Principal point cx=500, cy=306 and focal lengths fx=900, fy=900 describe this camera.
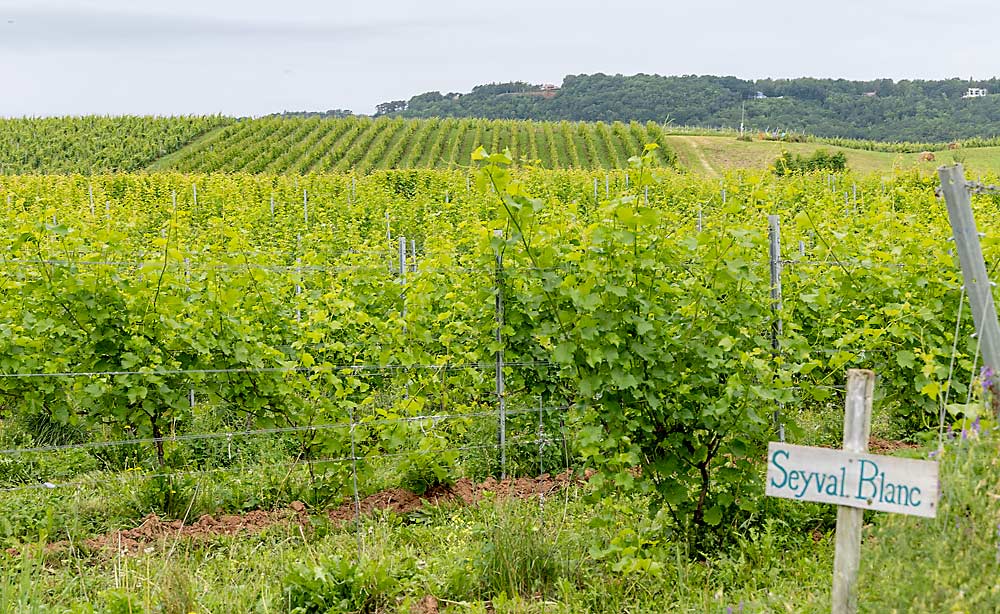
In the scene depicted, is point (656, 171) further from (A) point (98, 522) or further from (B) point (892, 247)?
(A) point (98, 522)

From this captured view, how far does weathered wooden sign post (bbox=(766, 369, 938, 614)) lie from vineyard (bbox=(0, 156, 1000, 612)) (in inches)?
16.7

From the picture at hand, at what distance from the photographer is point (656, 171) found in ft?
14.6

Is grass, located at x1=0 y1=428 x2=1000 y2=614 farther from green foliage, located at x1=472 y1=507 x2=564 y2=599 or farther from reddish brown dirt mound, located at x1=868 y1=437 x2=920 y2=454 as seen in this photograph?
reddish brown dirt mound, located at x1=868 y1=437 x2=920 y2=454

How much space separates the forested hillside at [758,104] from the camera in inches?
2279

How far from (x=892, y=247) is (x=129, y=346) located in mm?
5055

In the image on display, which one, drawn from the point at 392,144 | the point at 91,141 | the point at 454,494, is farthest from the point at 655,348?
the point at 91,141

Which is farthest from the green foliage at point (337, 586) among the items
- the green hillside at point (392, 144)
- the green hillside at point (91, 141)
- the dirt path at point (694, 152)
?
the green hillside at point (91, 141)

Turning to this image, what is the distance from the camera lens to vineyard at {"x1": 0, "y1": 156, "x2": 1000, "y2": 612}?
14.6ft

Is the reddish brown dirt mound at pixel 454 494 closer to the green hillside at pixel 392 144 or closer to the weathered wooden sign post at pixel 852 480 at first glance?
the weathered wooden sign post at pixel 852 480

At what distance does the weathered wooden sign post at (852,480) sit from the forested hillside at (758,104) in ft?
167

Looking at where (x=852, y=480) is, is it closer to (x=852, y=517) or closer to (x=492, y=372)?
(x=852, y=517)

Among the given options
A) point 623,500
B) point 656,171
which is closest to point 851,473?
point 656,171

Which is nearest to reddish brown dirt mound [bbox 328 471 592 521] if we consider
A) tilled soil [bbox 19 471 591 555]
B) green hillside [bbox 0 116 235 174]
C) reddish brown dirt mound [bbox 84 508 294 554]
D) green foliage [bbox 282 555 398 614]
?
tilled soil [bbox 19 471 591 555]

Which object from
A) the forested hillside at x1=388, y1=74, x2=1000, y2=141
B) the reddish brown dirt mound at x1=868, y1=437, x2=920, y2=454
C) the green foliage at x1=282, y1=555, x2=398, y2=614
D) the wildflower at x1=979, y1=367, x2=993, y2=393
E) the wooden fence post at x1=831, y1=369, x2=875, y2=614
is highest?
the forested hillside at x1=388, y1=74, x2=1000, y2=141
